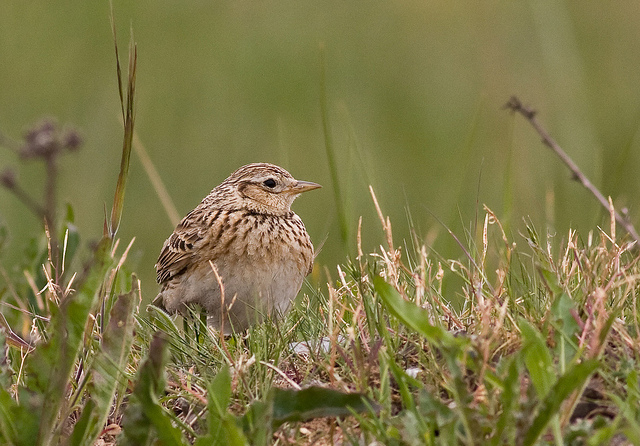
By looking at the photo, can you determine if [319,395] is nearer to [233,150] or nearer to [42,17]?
[233,150]

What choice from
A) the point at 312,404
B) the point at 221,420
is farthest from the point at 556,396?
the point at 221,420

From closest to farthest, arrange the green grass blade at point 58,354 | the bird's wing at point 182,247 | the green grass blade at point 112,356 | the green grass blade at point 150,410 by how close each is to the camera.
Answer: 1. the green grass blade at point 150,410
2. the green grass blade at point 58,354
3. the green grass blade at point 112,356
4. the bird's wing at point 182,247

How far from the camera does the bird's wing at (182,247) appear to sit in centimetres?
564

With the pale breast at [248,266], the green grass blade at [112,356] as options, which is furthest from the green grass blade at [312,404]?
the pale breast at [248,266]

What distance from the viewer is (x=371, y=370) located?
356 centimetres

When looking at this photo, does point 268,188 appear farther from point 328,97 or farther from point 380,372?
point 328,97

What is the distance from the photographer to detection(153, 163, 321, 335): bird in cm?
534

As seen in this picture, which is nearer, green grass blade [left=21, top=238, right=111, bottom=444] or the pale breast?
green grass blade [left=21, top=238, right=111, bottom=444]

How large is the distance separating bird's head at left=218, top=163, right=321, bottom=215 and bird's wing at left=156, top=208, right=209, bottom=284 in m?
0.29

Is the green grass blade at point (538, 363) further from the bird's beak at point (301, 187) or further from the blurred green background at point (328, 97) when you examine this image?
the blurred green background at point (328, 97)

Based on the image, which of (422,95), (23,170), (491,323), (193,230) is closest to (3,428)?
(491,323)

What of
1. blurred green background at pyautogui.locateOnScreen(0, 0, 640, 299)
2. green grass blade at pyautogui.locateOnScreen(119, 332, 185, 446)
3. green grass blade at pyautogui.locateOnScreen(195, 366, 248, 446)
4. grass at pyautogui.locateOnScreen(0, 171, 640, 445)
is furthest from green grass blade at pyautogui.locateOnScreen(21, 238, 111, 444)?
blurred green background at pyautogui.locateOnScreen(0, 0, 640, 299)

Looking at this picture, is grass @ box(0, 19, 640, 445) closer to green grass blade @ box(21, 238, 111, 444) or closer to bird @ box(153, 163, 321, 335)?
green grass blade @ box(21, 238, 111, 444)

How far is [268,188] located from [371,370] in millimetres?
2617
